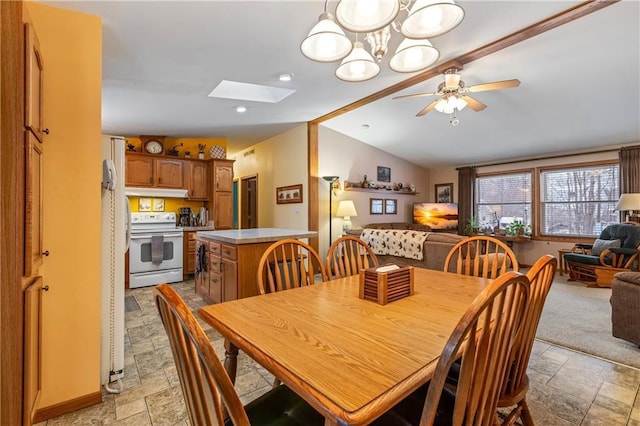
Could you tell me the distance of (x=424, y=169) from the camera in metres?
8.14

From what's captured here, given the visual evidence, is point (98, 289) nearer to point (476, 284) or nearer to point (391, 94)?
point (476, 284)

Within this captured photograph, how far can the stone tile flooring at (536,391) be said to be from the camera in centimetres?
172

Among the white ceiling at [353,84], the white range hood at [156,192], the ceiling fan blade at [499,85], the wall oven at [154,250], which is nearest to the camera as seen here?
the white ceiling at [353,84]

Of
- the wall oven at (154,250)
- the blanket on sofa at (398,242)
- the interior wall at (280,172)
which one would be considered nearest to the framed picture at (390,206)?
the blanket on sofa at (398,242)

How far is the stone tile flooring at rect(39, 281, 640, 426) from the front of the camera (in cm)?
172

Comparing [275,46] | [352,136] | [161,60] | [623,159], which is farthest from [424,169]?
[161,60]

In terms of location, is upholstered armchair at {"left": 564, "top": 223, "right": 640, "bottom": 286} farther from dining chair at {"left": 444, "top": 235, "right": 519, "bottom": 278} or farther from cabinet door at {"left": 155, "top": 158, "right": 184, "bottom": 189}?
cabinet door at {"left": 155, "top": 158, "right": 184, "bottom": 189}

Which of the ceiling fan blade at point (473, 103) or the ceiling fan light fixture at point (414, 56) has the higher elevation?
the ceiling fan blade at point (473, 103)

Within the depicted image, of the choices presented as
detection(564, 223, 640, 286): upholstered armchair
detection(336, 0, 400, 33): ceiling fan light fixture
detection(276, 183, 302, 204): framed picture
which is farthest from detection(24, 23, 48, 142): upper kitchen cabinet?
detection(564, 223, 640, 286): upholstered armchair

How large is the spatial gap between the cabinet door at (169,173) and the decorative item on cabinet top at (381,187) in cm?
310

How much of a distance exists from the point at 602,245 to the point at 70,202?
6572 millimetres

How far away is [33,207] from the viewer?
Answer: 139 centimetres

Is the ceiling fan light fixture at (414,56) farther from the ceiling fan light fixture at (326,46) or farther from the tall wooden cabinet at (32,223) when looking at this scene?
the tall wooden cabinet at (32,223)

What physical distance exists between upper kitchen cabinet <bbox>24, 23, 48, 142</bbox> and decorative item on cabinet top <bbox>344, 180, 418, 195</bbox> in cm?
498
